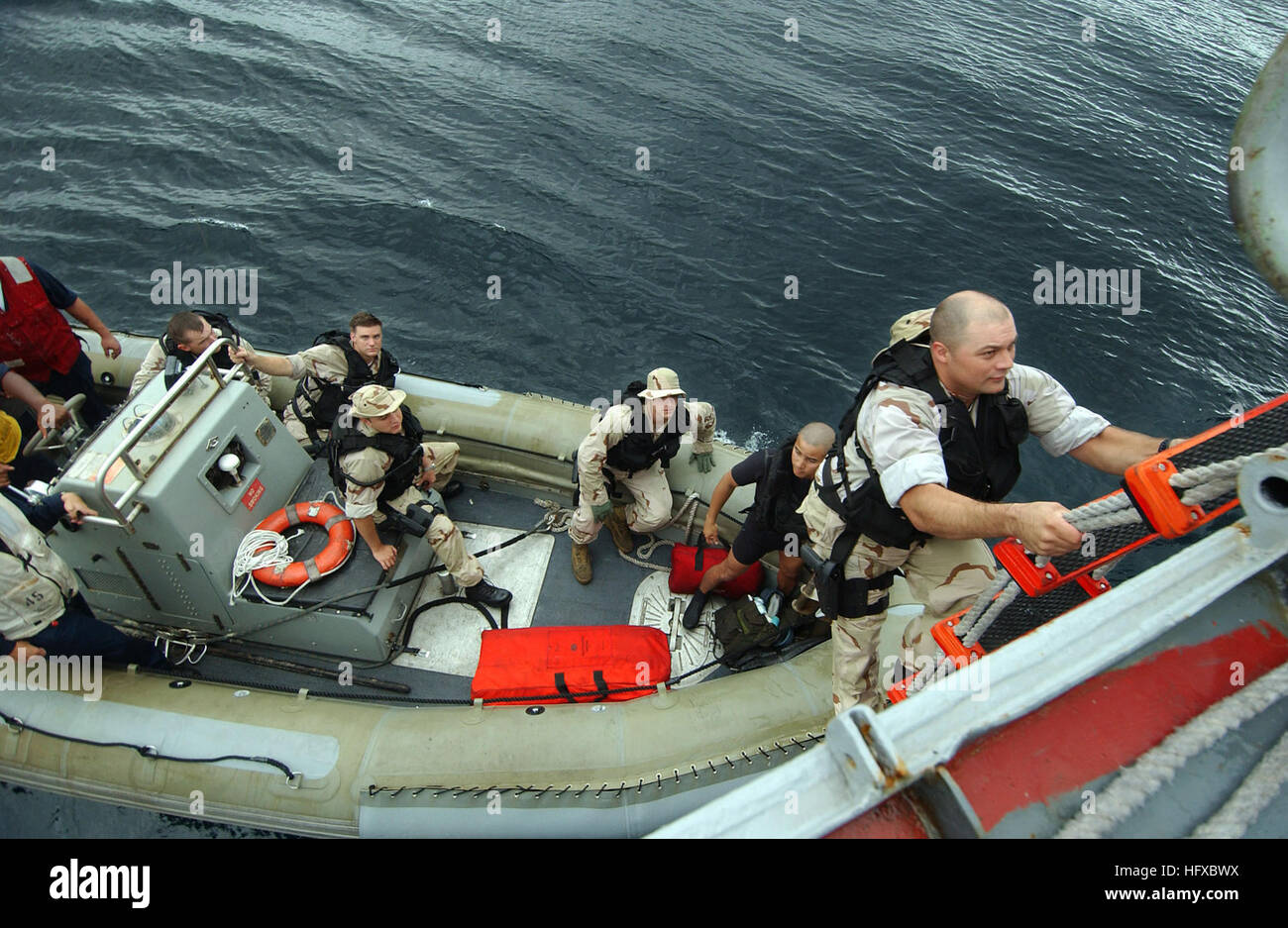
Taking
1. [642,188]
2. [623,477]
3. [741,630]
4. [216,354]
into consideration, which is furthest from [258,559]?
[642,188]

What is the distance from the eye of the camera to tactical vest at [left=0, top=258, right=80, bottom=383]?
5.70 metres

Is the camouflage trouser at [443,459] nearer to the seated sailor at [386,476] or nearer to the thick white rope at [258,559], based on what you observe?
the seated sailor at [386,476]

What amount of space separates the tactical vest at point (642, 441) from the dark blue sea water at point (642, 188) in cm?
371

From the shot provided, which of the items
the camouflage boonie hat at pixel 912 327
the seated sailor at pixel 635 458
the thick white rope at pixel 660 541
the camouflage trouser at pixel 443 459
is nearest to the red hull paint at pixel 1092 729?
the camouflage boonie hat at pixel 912 327

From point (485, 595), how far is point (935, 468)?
3683mm

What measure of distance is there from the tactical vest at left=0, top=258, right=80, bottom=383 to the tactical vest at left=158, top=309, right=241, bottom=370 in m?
0.86

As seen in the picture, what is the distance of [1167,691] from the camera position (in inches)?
66.8

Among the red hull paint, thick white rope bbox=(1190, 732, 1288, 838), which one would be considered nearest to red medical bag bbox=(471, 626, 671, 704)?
the red hull paint

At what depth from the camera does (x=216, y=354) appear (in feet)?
19.4

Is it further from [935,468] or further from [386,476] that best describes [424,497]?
[935,468]

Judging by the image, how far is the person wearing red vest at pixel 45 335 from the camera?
5719 millimetres

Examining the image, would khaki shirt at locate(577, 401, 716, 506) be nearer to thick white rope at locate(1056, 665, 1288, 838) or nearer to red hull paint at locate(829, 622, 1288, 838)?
red hull paint at locate(829, 622, 1288, 838)

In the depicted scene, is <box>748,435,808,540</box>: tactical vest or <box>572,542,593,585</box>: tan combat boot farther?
<box>572,542,593,585</box>: tan combat boot
